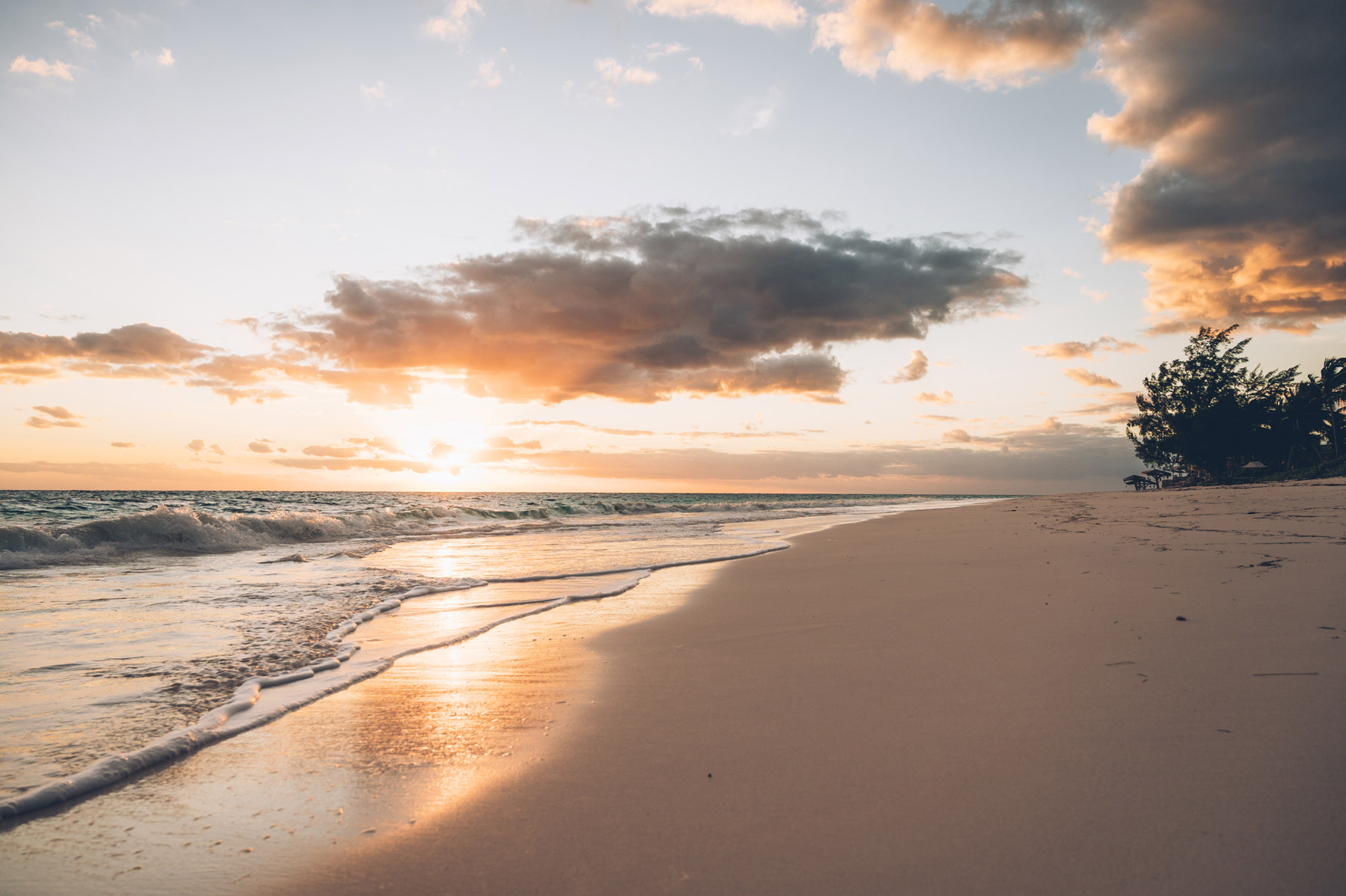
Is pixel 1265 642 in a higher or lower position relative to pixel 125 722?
higher

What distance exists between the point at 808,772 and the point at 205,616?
6562 millimetres

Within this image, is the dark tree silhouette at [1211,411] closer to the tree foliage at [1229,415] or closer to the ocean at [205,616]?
the tree foliage at [1229,415]

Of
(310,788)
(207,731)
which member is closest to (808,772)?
(310,788)

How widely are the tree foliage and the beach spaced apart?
4396 centimetres

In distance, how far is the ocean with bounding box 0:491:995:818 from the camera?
3.36 m

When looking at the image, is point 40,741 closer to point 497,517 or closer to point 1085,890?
point 1085,890

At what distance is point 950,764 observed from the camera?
2545 millimetres

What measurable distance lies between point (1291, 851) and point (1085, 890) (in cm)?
65

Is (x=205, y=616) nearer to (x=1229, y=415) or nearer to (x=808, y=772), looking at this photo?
(x=808, y=772)

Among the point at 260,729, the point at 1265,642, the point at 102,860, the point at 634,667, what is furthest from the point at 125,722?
the point at 1265,642

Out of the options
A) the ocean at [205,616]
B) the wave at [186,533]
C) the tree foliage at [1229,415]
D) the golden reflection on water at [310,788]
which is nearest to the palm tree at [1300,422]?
the tree foliage at [1229,415]

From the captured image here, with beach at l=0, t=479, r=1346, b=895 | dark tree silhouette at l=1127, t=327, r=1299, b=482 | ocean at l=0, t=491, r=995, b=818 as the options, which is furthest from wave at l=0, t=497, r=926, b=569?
dark tree silhouette at l=1127, t=327, r=1299, b=482

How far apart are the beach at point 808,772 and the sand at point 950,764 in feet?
0.04

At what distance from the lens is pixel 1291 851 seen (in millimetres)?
1829
